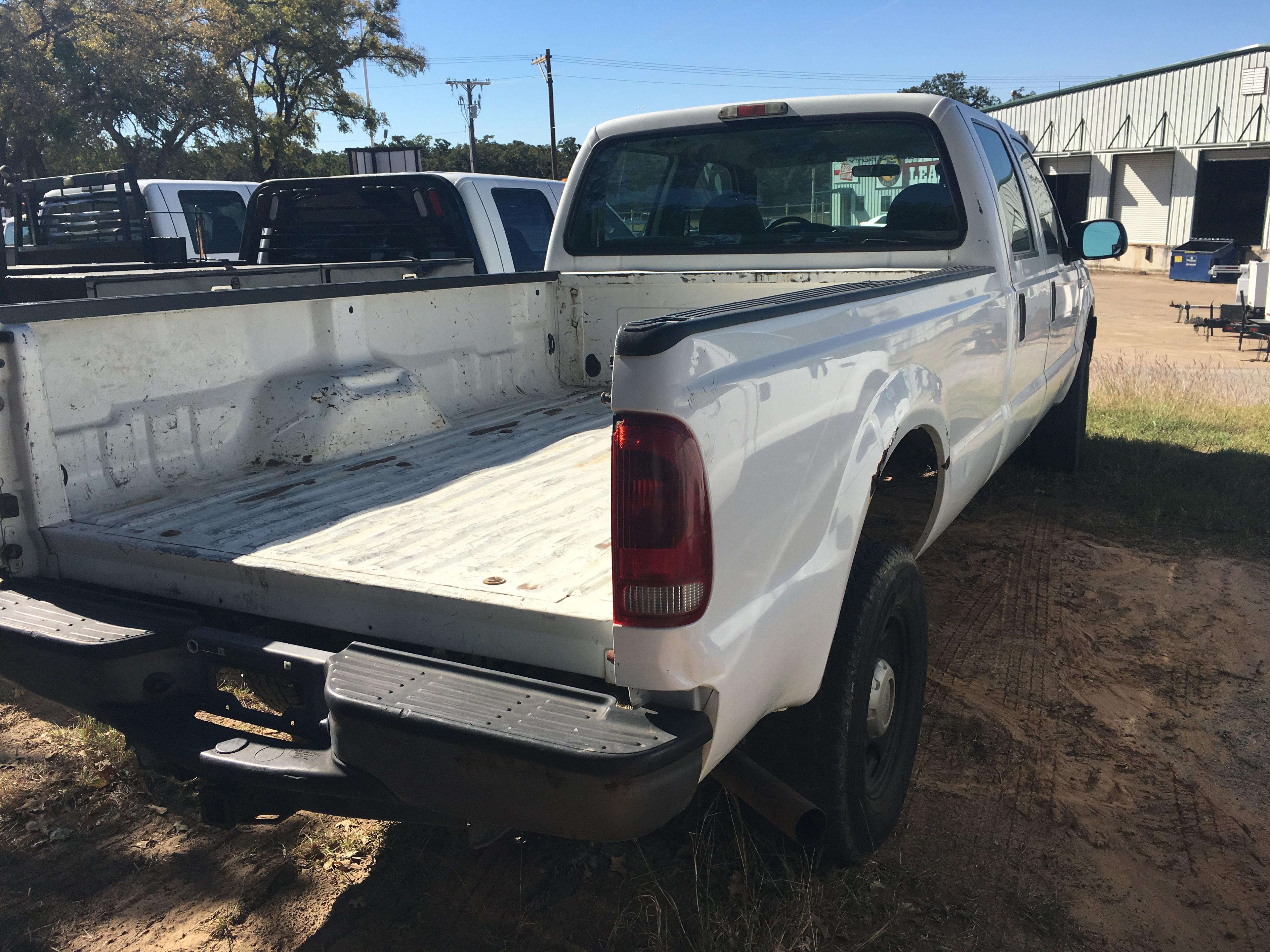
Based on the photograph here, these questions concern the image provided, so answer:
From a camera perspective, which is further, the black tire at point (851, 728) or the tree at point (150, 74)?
the tree at point (150, 74)

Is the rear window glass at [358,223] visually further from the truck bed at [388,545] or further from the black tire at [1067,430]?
the black tire at [1067,430]

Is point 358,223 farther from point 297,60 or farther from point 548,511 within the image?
point 297,60

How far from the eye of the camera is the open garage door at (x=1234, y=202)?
3222cm

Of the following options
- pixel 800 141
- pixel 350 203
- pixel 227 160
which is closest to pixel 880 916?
pixel 800 141

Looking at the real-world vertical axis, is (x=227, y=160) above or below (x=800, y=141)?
above

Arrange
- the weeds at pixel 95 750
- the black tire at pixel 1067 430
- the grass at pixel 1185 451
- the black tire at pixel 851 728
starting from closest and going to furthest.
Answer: the black tire at pixel 851 728, the weeds at pixel 95 750, the grass at pixel 1185 451, the black tire at pixel 1067 430

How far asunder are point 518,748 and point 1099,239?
4.63 metres

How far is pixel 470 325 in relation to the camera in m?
4.25

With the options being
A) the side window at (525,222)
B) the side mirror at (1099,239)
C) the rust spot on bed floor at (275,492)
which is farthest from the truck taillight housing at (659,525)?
the side window at (525,222)

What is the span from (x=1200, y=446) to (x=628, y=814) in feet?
23.8

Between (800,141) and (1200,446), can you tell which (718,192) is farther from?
(1200,446)

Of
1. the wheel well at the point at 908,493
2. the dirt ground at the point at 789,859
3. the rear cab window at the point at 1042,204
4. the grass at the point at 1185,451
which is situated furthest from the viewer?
the grass at the point at 1185,451

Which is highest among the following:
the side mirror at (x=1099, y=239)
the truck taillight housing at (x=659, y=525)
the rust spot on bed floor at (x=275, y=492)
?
the side mirror at (x=1099, y=239)

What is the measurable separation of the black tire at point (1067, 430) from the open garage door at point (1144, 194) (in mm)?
28206
